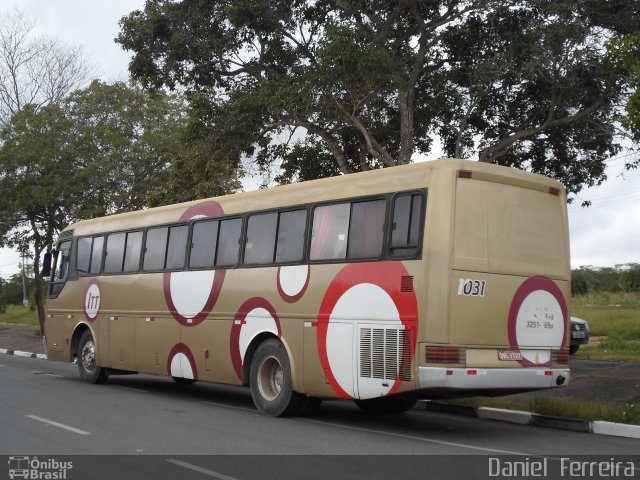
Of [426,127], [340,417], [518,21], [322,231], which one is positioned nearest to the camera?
[322,231]

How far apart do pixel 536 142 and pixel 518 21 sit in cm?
338

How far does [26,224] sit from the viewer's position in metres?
35.4

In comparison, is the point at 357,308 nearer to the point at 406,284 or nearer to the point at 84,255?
the point at 406,284

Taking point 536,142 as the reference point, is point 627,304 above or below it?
below

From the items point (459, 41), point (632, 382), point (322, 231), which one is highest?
point (459, 41)

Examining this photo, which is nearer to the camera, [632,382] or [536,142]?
[632,382]

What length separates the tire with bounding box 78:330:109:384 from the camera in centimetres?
1750

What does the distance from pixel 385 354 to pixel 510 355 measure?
1600 mm

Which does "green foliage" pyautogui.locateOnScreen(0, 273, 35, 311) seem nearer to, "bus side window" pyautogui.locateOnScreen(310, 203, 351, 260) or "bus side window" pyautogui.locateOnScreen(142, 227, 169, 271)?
"bus side window" pyautogui.locateOnScreen(142, 227, 169, 271)

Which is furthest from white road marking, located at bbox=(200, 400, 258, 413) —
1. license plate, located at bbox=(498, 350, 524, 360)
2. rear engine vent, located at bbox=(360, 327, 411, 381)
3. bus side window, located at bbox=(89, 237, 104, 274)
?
bus side window, located at bbox=(89, 237, 104, 274)

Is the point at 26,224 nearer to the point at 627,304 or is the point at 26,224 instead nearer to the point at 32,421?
the point at 32,421

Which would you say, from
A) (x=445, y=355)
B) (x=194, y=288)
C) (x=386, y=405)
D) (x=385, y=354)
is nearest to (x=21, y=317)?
(x=194, y=288)
